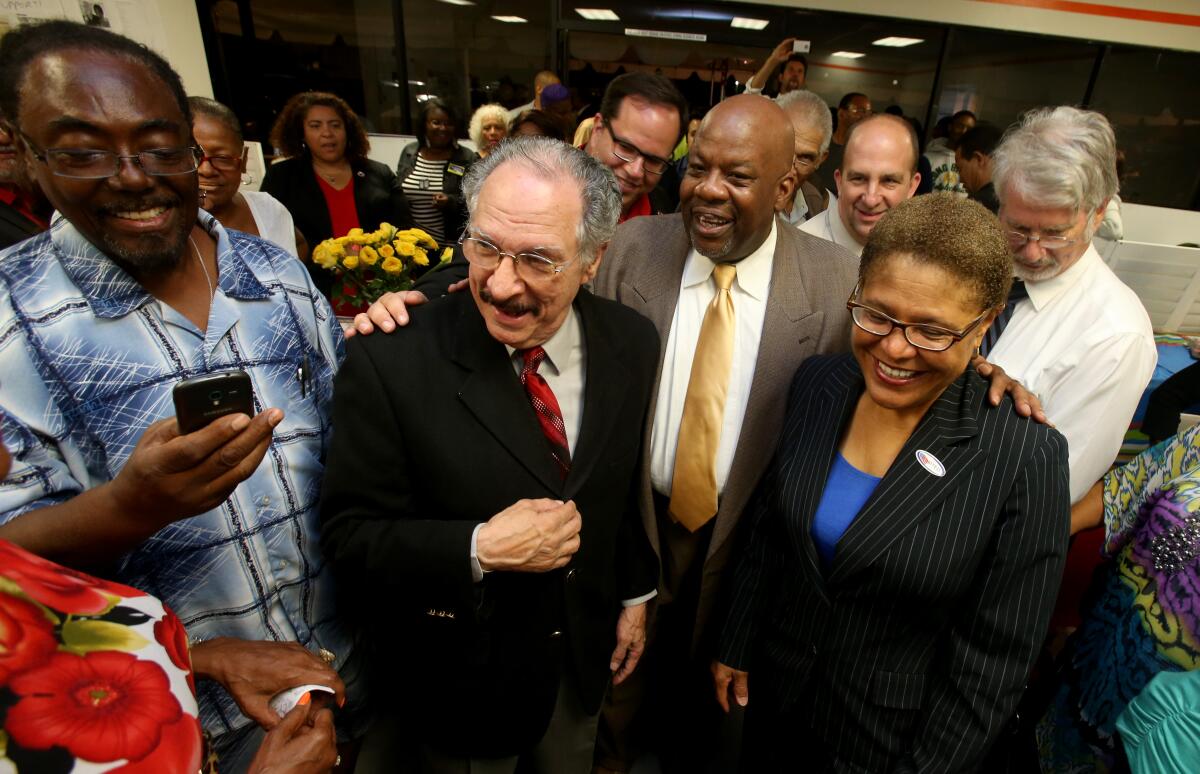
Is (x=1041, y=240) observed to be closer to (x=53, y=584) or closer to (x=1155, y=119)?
(x=53, y=584)

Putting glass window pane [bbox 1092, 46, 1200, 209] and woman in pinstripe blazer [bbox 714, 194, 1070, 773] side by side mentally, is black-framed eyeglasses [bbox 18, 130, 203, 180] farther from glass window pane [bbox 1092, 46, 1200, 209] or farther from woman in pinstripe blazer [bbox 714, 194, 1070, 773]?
glass window pane [bbox 1092, 46, 1200, 209]

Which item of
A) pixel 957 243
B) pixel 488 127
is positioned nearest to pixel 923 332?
pixel 957 243

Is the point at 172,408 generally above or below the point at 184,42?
below

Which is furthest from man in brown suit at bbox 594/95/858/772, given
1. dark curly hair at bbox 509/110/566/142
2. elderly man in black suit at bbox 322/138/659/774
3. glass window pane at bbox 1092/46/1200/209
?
glass window pane at bbox 1092/46/1200/209

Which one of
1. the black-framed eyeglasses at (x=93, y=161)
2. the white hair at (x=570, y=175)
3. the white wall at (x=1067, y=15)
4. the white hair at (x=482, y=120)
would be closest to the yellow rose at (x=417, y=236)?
the white hair at (x=570, y=175)

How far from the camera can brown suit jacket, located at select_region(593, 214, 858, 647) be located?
5.77 feet

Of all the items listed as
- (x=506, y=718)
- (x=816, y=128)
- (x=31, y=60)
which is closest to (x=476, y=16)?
(x=816, y=128)

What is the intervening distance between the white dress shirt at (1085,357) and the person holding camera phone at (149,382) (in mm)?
2024

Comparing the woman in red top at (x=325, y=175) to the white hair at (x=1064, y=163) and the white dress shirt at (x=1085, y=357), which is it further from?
the white dress shirt at (x=1085, y=357)

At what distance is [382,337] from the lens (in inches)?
51.3

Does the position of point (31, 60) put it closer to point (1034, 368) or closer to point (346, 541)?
point (346, 541)

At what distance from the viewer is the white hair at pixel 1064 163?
1.69 m

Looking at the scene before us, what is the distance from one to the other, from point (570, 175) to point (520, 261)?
239 mm

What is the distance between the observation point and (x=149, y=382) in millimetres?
1124
